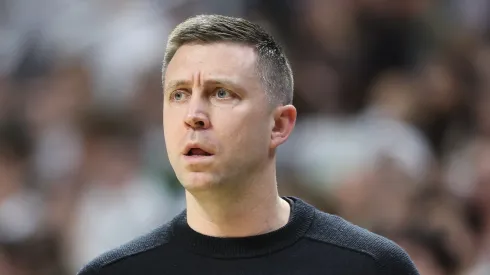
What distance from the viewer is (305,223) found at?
127 inches

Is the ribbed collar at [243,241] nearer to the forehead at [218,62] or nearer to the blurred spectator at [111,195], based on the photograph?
the forehead at [218,62]

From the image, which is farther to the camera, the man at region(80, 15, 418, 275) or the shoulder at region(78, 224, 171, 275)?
the shoulder at region(78, 224, 171, 275)

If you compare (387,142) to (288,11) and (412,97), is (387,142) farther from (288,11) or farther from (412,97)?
(288,11)

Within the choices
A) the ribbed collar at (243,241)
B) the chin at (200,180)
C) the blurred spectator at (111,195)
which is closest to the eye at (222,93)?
the chin at (200,180)

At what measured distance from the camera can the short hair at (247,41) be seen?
3.10 meters

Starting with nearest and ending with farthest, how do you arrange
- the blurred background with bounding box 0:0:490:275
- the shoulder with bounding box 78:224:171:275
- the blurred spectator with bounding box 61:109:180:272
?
the shoulder with bounding box 78:224:171:275
the blurred background with bounding box 0:0:490:275
the blurred spectator with bounding box 61:109:180:272

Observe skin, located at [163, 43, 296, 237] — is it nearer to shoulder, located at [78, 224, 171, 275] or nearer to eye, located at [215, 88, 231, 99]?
eye, located at [215, 88, 231, 99]

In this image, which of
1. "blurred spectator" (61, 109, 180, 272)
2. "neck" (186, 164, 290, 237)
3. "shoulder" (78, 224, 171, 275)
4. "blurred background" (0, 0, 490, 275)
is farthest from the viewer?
"blurred spectator" (61, 109, 180, 272)

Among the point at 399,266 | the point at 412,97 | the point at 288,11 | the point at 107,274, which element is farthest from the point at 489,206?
the point at 107,274

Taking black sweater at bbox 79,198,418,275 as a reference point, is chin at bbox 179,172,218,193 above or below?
above

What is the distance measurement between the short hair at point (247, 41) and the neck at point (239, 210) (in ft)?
0.86

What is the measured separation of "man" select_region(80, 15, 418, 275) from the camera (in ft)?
9.91

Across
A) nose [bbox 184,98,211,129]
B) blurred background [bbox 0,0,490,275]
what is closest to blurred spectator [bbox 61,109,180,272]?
blurred background [bbox 0,0,490,275]

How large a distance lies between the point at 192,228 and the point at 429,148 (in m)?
3.45
